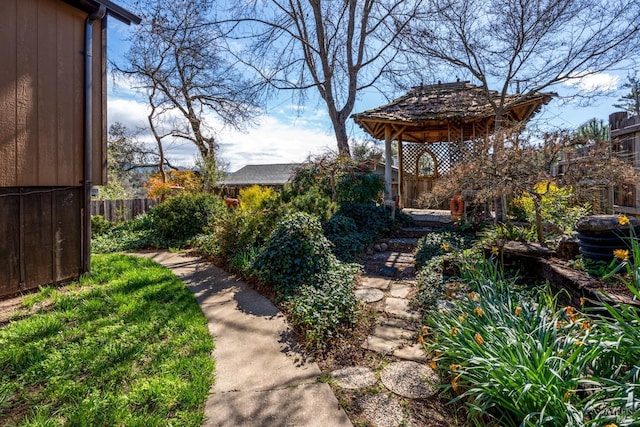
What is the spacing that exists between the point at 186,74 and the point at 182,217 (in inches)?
323

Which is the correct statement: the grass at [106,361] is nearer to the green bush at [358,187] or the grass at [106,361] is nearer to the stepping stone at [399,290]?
the stepping stone at [399,290]

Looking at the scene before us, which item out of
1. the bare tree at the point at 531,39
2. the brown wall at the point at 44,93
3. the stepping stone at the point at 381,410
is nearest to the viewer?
the stepping stone at the point at 381,410

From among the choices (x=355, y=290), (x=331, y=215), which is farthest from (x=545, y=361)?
(x=331, y=215)

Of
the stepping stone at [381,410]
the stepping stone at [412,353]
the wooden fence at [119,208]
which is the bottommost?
the stepping stone at [381,410]

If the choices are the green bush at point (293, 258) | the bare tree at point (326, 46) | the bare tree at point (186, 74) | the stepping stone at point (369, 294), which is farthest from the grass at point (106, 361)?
the bare tree at point (186, 74)

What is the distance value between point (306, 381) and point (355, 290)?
69.6 inches

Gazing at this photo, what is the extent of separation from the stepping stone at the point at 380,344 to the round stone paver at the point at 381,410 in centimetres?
55

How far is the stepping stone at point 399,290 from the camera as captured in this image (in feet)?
11.9

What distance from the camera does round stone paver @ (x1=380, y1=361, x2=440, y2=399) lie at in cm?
196

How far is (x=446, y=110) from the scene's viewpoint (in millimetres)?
7555

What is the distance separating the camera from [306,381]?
2.08 metres

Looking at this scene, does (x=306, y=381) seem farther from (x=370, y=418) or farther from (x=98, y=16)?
(x=98, y=16)

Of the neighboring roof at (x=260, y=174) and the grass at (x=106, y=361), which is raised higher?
the neighboring roof at (x=260, y=174)

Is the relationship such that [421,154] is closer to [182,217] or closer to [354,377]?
[182,217]
